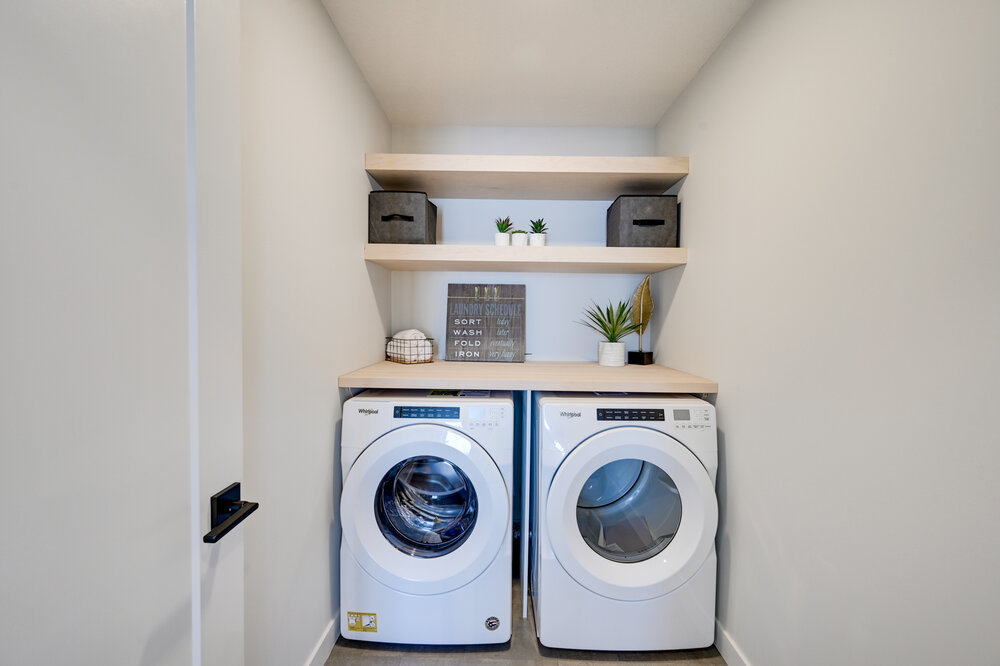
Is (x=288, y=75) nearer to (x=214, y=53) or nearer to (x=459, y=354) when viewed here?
(x=214, y=53)

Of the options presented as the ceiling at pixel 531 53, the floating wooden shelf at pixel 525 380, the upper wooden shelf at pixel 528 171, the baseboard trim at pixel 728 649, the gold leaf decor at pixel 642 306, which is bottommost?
the baseboard trim at pixel 728 649

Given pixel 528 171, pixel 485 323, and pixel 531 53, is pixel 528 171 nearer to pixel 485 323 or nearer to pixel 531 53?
pixel 531 53

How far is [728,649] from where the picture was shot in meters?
1.41

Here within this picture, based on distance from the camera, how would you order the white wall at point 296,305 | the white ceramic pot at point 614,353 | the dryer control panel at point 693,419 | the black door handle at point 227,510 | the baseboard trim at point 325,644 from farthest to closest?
the white ceramic pot at point 614,353, the dryer control panel at point 693,419, the baseboard trim at point 325,644, the white wall at point 296,305, the black door handle at point 227,510

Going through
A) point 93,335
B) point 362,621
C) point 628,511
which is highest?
point 93,335

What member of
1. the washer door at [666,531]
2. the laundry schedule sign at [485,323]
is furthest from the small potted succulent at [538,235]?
the washer door at [666,531]

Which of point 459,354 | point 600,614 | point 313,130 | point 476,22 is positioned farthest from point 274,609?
point 476,22

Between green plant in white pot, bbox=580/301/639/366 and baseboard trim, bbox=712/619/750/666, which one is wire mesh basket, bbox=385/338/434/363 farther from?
baseboard trim, bbox=712/619/750/666

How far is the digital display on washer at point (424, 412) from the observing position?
4.78 ft

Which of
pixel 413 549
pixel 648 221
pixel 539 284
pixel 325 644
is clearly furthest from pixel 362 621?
pixel 648 221

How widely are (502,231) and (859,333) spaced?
1.51 meters

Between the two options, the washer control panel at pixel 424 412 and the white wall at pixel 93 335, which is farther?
the washer control panel at pixel 424 412

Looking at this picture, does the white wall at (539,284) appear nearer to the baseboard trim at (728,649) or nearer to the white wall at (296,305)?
the white wall at (296,305)

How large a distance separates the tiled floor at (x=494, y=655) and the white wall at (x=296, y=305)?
0.11 metres
